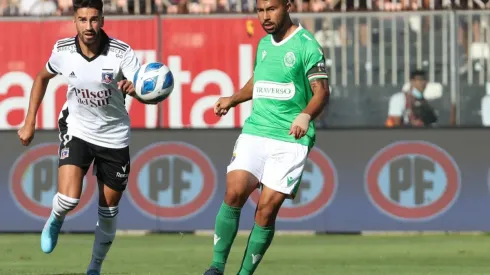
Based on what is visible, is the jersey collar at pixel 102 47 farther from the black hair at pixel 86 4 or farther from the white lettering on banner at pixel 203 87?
the white lettering on banner at pixel 203 87

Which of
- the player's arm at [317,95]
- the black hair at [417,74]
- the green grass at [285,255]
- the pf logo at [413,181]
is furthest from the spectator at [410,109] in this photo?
the player's arm at [317,95]

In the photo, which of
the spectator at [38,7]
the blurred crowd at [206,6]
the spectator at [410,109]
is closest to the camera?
the spectator at [410,109]

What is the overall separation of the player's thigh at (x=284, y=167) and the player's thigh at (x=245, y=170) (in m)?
0.07

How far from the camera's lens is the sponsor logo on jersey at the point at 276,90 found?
967 cm

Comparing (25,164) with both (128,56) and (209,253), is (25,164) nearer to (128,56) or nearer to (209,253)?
(209,253)

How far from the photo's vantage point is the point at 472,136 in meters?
16.2

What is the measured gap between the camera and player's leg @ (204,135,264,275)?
9656mm

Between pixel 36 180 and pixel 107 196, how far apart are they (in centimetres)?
603

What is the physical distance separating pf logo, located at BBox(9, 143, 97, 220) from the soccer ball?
6.59 m

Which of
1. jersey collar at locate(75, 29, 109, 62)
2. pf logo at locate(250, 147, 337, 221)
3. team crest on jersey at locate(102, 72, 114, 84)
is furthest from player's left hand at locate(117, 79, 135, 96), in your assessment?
pf logo at locate(250, 147, 337, 221)

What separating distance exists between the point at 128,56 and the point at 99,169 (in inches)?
38.3

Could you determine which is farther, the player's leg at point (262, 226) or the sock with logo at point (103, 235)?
the sock with logo at point (103, 235)

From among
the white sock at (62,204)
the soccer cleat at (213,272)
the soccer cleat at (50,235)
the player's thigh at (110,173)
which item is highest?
the player's thigh at (110,173)

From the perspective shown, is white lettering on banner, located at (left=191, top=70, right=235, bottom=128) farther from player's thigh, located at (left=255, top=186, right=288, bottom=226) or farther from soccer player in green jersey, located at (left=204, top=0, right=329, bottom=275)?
player's thigh, located at (left=255, top=186, right=288, bottom=226)
